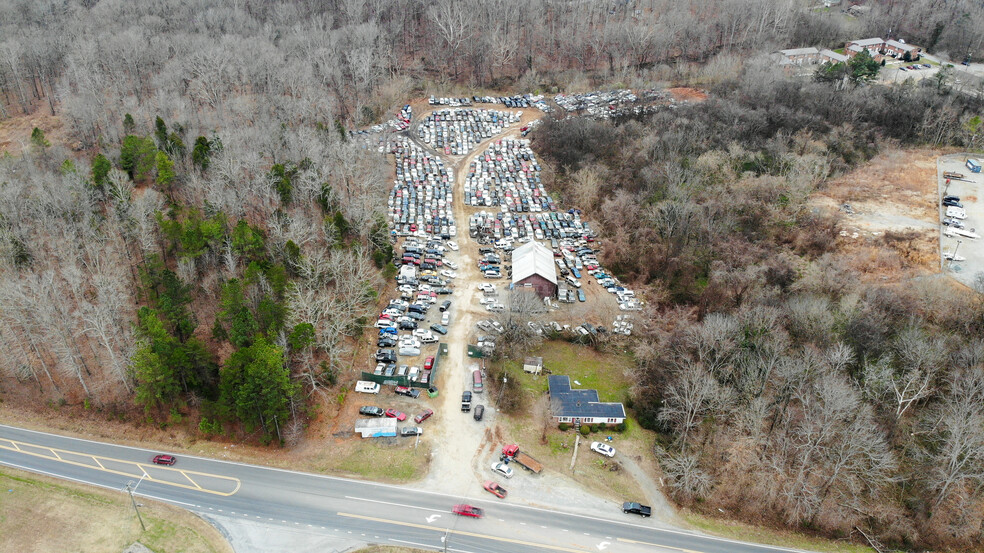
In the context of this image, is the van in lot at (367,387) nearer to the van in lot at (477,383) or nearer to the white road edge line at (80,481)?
the van in lot at (477,383)

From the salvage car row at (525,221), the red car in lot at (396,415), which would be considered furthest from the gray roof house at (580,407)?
the salvage car row at (525,221)

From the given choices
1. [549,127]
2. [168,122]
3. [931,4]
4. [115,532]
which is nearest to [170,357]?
[115,532]

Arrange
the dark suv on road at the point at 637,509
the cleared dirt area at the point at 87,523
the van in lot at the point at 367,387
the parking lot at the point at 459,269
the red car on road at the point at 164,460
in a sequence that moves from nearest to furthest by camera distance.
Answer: the cleared dirt area at the point at 87,523
the dark suv on road at the point at 637,509
the red car on road at the point at 164,460
the parking lot at the point at 459,269
the van in lot at the point at 367,387

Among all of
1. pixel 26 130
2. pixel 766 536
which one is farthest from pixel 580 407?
pixel 26 130

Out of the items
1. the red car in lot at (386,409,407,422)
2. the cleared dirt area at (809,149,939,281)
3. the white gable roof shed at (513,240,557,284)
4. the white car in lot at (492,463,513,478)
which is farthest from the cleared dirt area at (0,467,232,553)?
the cleared dirt area at (809,149,939,281)

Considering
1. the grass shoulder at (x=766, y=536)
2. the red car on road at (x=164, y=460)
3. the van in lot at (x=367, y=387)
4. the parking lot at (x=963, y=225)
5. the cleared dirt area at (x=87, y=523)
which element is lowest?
the grass shoulder at (x=766, y=536)

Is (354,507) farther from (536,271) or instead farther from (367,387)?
(536,271)

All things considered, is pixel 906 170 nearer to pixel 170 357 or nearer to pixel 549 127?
pixel 549 127
